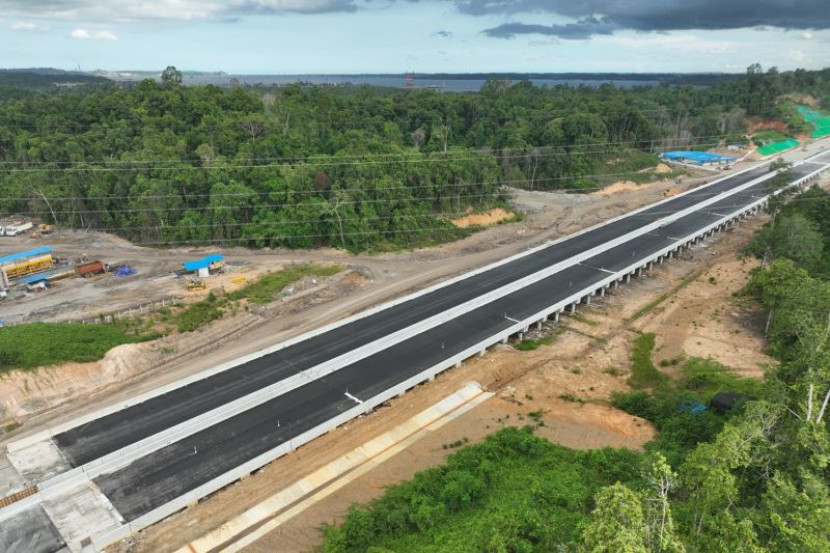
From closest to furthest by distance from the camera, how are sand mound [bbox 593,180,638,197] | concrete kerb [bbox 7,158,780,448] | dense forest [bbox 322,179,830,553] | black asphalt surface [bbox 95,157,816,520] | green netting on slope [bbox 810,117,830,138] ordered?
dense forest [bbox 322,179,830,553] < black asphalt surface [bbox 95,157,816,520] < concrete kerb [bbox 7,158,780,448] < sand mound [bbox 593,180,638,197] < green netting on slope [bbox 810,117,830,138]

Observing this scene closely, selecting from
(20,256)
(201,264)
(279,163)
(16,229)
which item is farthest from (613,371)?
(16,229)

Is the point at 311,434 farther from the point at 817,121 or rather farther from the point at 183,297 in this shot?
the point at 817,121

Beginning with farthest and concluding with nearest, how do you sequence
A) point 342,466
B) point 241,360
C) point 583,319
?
point 583,319, point 241,360, point 342,466

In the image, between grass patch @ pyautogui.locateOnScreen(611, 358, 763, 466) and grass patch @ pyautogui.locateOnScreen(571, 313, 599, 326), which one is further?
grass patch @ pyautogui.locateOnScreen(571, 313, 599, 326)

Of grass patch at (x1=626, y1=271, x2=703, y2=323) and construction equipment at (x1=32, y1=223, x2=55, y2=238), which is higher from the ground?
construction equipment at (x1=32, y1=223, x2=55, y2=238)

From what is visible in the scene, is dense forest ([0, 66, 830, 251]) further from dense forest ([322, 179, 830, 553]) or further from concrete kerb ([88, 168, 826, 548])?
dense forest ([322, 179, 830, 553])

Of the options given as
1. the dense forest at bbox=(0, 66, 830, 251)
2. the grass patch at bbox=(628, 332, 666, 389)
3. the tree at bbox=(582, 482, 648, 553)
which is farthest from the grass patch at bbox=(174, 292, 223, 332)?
the tree at bbox=(582, 482, 648, 553)

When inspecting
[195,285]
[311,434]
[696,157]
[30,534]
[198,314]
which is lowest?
[30,534]

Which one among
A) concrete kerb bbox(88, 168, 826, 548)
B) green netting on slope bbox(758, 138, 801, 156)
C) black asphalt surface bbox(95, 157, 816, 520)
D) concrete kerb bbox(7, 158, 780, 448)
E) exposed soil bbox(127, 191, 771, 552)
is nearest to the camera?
concrete kerb bbox(88, 168, 826, 548)
